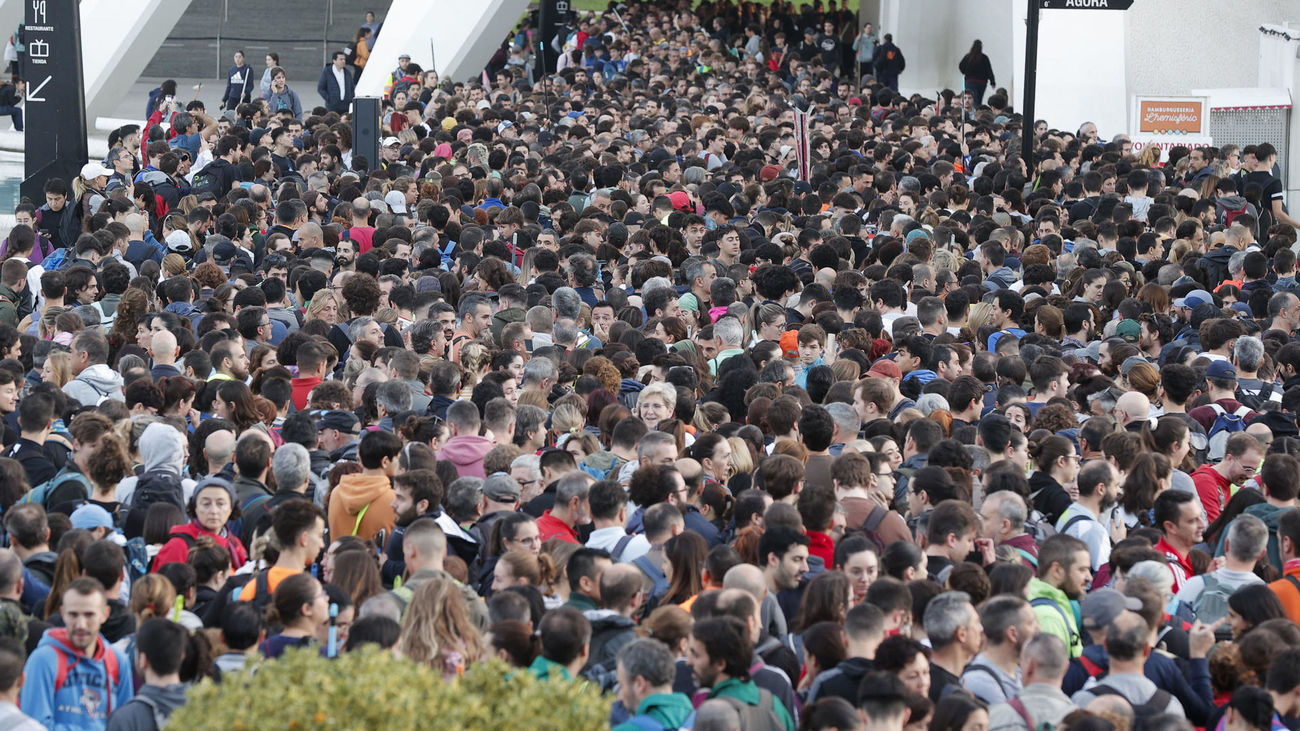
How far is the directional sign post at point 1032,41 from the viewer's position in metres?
17.1

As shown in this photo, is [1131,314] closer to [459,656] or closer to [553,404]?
[553,404]

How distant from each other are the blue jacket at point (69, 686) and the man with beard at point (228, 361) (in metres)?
4.10

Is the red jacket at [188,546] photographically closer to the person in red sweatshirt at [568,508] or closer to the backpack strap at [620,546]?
the person in red sweatshirt at [568,508]

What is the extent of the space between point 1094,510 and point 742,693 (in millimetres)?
2776

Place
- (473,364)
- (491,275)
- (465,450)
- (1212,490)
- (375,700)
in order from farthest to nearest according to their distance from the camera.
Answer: (491,275)
(473,364)
(465,450)
(1212,490)
(375,700)

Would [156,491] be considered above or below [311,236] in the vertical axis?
below

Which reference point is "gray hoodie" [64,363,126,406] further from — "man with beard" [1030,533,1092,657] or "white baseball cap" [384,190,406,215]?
"white baseball cap" [384,190,406,215]

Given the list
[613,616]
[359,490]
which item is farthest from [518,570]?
[359,490]

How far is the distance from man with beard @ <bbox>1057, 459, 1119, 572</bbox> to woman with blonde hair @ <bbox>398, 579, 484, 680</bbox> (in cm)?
303

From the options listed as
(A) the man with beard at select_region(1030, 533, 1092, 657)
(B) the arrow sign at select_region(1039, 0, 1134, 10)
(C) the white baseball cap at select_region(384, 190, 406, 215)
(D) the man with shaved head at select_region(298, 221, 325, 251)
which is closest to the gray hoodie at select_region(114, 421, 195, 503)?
(A) the man with beard at select_region(1030, 533, 1092, 657)

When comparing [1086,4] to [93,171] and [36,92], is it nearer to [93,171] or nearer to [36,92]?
[93,171]

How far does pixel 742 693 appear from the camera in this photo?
5742mm

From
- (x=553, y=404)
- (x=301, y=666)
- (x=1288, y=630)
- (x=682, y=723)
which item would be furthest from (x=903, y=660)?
(x=553, y=404)

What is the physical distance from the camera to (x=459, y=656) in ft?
19.6
